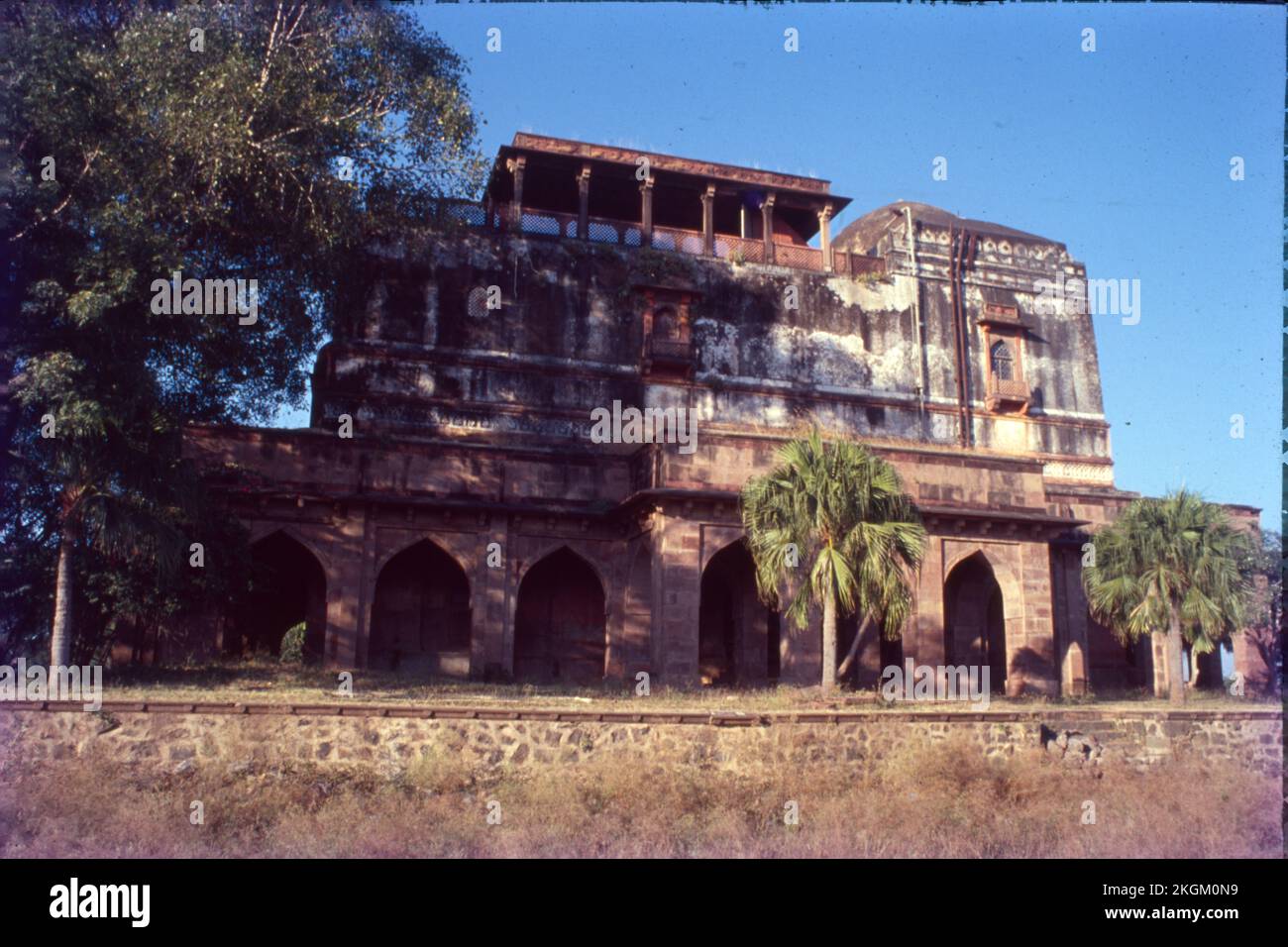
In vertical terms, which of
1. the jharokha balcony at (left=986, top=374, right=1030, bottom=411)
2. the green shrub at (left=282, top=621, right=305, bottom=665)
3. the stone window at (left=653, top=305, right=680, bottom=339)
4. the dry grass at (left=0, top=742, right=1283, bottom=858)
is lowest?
the dry grass at (left=0, top=742, right=1283, bottom=858)

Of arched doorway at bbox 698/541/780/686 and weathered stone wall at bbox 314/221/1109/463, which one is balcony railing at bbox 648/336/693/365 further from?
arched doorway at bbox 698/541/780/686

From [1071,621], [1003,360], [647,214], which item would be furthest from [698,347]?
[1071,621]

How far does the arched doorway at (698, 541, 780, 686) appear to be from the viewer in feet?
93.2

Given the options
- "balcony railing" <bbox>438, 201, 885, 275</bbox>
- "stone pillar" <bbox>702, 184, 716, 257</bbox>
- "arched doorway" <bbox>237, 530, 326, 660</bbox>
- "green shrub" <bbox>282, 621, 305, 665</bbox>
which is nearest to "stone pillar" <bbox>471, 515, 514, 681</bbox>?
"arched doorway" <bbox>237, 530, 326, 660</bbox>

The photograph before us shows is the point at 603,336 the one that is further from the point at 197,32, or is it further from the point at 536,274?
the point at 197,32

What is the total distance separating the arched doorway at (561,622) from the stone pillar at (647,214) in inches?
449

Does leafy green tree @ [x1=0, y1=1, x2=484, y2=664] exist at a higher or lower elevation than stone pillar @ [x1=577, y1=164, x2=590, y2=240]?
lower

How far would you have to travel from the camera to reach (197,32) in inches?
875

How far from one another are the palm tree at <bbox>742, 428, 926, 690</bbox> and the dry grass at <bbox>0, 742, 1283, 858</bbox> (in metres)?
3.40

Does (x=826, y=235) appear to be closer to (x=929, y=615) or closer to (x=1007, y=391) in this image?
(x=1007, y=391)

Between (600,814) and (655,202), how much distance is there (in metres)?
27.7

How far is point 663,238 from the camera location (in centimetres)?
3741

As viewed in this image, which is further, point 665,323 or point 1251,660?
point 665,323

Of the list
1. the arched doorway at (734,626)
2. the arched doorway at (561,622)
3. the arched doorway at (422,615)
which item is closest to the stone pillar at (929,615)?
the arched doorway at (734,626)
